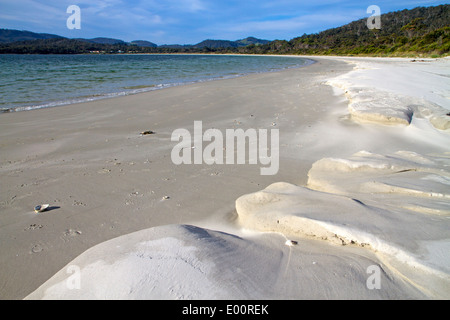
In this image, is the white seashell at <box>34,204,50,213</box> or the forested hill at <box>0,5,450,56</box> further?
the forested hill at <box>0,5,450,56</box>

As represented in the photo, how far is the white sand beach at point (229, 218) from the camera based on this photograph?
60.6 inches

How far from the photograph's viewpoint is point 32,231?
8.11 feet

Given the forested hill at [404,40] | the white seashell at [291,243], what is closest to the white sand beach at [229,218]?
the white seashell at [291,243]

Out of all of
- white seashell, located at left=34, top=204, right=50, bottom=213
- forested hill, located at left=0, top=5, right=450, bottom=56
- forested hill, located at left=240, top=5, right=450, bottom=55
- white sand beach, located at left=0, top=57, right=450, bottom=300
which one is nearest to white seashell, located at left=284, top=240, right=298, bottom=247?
white sand beach, located at left=0, top=57, right=450, bottom=300

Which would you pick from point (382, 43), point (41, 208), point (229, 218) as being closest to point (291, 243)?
point (229, 218)

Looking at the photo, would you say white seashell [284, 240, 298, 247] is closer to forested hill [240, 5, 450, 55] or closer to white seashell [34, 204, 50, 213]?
white seashell [34, 204, 50, 213]

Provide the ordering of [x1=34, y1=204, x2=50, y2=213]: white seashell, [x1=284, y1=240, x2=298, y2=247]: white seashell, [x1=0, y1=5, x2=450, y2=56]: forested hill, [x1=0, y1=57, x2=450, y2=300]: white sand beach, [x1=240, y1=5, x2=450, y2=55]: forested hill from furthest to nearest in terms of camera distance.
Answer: [x1=0, y1=5, x2=450, y2=56]: forested hill, [x1=240, y1=5, x2=450, y2=55]: forested hill, [x1=34, y1=204, x2=50, y2=213]: white seashell, [x1=284, y1=240, x2=298, y2=247]: white seashell, [x1=0, y1=57, x2=450, y2=300]: white sand beach

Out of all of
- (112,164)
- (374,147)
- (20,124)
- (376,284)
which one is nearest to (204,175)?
(112,164)

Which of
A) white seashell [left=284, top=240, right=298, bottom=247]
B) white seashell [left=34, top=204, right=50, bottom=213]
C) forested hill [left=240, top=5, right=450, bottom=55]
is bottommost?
white seashell [left=34, top=204, right=50, bottom=213]

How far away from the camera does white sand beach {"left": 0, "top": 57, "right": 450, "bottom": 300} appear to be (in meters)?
1.54

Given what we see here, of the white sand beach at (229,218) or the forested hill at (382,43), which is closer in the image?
the white sand beach at (229,218)

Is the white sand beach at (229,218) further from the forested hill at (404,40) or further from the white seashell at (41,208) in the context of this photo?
the forested hill at (404,40)
